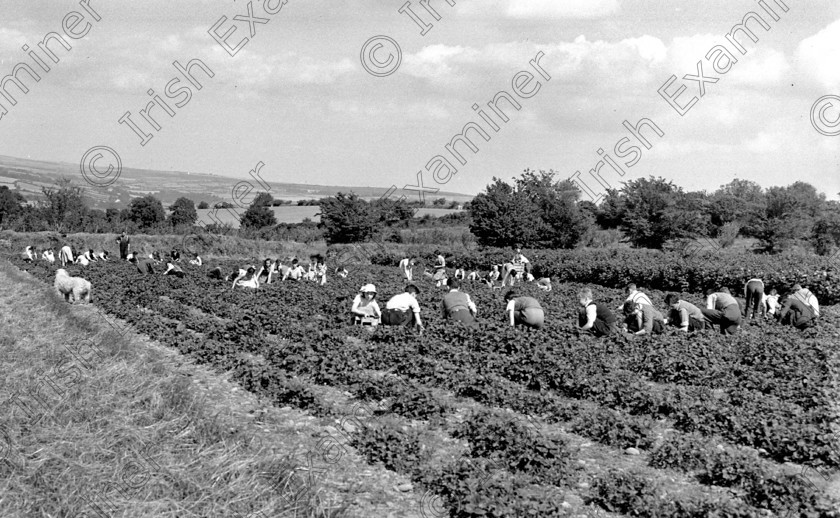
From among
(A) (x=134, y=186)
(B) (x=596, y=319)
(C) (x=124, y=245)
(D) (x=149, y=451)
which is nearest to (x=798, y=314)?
(B) (x=596, y=319)

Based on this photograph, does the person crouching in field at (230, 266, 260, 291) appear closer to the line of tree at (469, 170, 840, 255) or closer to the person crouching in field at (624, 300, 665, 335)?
the person crouching in field at (624, 300, 665, 335)

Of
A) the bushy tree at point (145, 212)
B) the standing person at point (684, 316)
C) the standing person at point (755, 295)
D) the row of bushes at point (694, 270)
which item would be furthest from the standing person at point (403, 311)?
the bushy tree at point (145, 212)

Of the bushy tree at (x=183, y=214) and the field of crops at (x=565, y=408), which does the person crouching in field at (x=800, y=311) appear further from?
the bushy tree at (x=183, y=214)

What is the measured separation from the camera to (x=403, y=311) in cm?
1386

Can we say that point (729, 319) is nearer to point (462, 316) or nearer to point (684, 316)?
→ point (684, 316)

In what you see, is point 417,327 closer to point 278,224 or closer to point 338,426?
point 338,426

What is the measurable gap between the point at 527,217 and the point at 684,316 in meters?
41.6

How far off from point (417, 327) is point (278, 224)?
67.2 m

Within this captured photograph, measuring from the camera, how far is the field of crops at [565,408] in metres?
5.71

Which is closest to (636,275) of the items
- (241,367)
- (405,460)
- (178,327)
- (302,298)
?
(302,298)

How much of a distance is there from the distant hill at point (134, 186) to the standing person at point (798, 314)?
2089 inches

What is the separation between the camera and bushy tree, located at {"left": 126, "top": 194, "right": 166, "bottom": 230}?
7212cm

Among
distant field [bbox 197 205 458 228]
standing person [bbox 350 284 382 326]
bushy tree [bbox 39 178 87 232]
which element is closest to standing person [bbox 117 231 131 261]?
bushy tree [bbox 39 178 87 232]

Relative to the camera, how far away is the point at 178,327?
1489cm
